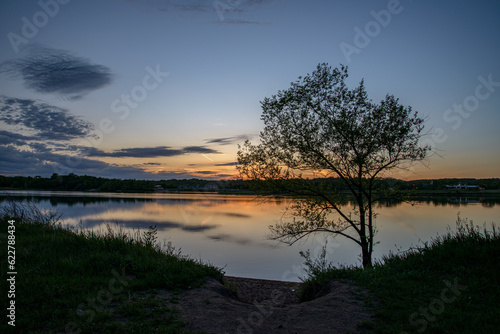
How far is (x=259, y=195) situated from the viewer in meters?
13.3

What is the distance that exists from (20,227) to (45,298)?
312 inches

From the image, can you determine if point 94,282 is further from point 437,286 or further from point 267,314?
point 437,286

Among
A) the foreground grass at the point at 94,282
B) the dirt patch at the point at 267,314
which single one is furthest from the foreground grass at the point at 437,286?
the foreground grass at the point at 94,282

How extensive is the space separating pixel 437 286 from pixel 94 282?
7.93 meters

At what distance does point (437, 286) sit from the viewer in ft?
21.1

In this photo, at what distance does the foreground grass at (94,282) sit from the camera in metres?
4.76

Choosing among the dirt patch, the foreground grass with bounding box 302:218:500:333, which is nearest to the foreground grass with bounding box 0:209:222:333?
the dirt patch

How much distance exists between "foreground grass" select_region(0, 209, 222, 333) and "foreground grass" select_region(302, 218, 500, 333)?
381cm

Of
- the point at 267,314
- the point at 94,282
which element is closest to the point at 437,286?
the point at 267,314

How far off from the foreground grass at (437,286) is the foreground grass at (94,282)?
3.81 metres

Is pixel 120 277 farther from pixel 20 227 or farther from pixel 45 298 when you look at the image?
pixel 20 227

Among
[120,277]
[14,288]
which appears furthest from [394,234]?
[14,288]

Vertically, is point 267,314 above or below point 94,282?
below

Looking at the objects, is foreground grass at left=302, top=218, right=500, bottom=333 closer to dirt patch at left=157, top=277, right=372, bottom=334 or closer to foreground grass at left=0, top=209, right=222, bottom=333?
dirt patch at left=157, top=277, right=372, bottom=334
